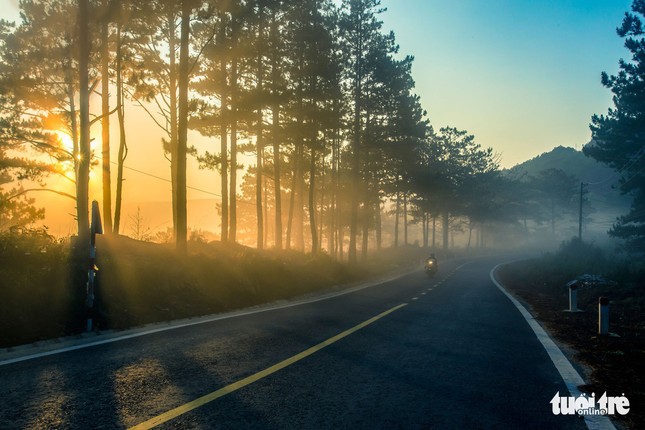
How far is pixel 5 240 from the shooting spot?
31.4ft

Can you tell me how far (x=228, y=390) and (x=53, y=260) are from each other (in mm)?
7213

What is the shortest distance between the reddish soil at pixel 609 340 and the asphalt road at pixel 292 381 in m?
0.54

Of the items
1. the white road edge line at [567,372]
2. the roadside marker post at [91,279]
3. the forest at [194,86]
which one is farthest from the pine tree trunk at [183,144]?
the white road edge line at [567,372]

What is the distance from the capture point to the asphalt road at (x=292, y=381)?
3.94 m

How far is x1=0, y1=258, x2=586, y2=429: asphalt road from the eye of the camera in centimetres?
394

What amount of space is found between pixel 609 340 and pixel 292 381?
6824 mm

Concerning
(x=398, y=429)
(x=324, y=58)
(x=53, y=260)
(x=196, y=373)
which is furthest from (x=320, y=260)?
(x=398, y=429)

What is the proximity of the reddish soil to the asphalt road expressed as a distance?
1.78ft

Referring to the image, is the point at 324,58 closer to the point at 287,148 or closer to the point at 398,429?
the point at 287,148

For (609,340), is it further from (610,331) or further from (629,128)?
(629,128)

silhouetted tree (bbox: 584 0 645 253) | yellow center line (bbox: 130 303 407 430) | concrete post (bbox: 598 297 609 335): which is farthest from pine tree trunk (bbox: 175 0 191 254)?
silhouetted tree (bbox: 584 0 645 253)

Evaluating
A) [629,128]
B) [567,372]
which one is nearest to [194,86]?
[567,372]

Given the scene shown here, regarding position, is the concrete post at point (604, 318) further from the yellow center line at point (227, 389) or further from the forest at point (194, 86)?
the forest at point (194, 86)

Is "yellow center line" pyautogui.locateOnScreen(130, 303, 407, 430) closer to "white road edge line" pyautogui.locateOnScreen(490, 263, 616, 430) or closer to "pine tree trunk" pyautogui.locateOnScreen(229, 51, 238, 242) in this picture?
"white road edge line" pyautogui.locateOnScreen(490, 263, 616, 430)
